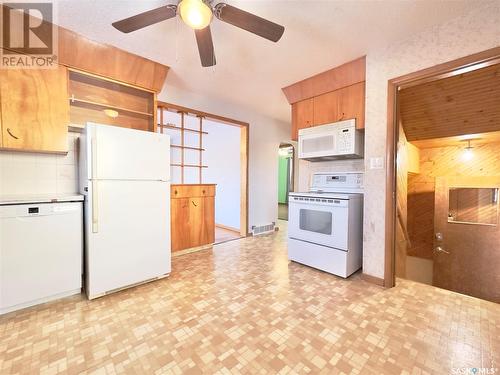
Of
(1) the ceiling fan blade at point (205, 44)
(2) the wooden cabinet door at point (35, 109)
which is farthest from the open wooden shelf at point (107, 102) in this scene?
(1) the ceiling fan blade at point (205, 44)

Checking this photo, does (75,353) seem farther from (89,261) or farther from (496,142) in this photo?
(496,142)

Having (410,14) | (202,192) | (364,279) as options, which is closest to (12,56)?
(202,192)

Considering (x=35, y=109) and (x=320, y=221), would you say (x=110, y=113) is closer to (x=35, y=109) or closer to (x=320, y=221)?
(x=35, y=109)

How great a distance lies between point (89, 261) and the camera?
1.88m

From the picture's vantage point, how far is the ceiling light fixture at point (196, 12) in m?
1.39

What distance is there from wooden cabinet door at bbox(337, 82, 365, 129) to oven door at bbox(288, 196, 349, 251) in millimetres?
941

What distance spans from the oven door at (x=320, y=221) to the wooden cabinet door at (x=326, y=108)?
1.01 metres

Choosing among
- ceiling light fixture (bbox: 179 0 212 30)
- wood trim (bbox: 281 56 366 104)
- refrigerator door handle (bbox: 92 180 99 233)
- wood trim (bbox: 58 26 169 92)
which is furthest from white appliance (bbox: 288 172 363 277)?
wood trim (bbox: 58 26 169 92)

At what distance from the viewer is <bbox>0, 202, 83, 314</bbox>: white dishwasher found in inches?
64.6

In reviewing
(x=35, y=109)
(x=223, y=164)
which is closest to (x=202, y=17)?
(x=35, y=109)

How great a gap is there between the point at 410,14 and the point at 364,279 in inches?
95.5

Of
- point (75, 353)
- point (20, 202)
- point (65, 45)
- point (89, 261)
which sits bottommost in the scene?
point (75, 353)

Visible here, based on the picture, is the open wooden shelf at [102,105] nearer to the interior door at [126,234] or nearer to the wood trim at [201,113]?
the wood trim at [201,113]

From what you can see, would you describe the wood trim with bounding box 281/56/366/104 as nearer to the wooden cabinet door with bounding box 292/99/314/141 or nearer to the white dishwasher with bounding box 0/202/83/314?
the wooden cabinet door with bounding box 292/99/314/141
